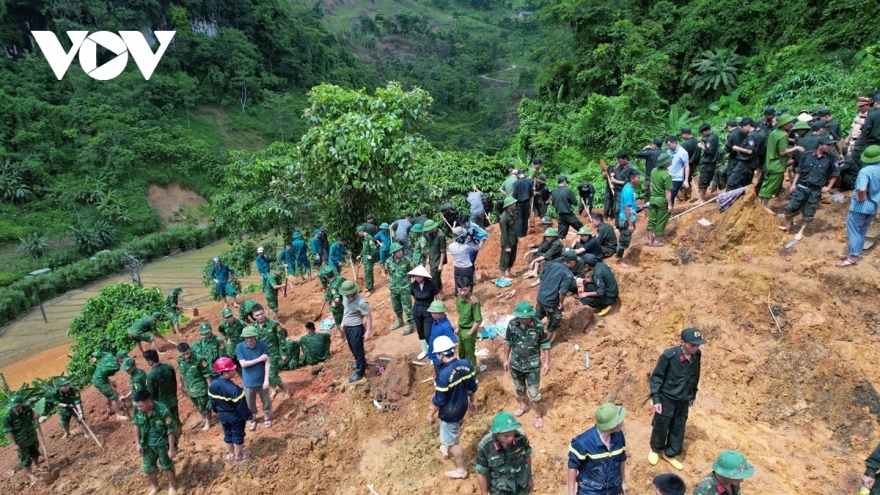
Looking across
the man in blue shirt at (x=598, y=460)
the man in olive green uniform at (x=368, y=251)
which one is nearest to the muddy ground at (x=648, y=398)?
the man in blue shirt at (x=598, y=460)

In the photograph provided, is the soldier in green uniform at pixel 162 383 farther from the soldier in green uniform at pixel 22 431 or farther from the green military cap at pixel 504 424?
the green military cap at pixel 504 424

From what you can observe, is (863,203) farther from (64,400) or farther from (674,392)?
(64,400)

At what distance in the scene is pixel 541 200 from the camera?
11562 millimetres

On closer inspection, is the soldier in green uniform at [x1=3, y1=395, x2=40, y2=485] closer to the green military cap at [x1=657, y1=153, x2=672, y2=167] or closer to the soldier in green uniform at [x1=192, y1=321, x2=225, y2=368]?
the soldier in green uniform at [x1=192, y1=321, x2=225, y2=368]

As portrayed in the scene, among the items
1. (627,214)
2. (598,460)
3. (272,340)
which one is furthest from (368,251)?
(598,460)

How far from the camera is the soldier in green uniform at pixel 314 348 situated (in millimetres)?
8367

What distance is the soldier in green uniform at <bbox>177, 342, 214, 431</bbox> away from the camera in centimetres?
693

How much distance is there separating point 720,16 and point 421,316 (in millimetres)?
16365

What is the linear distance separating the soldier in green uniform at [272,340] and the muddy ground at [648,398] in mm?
285

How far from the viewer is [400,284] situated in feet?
27.7

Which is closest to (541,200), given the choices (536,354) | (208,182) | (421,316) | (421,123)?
(421,123)

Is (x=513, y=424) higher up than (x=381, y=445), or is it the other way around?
(x=513, y=424)

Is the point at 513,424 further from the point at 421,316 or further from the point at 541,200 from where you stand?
the point at 541,200

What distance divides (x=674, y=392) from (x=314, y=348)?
549cm
